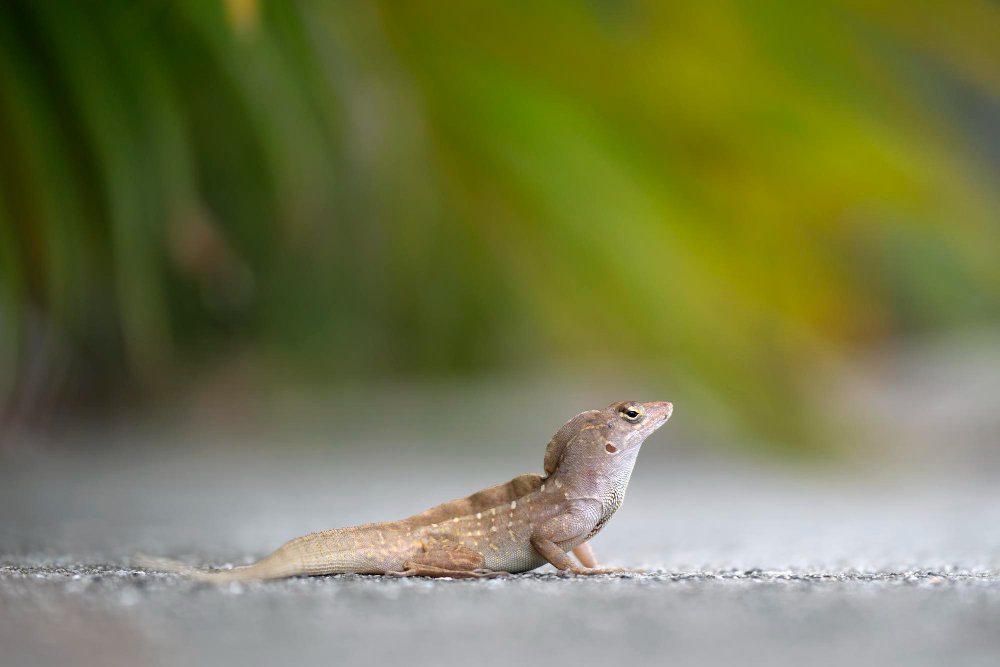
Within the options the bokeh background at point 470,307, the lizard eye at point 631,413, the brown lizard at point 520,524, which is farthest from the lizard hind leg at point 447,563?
the lizard eye at point 631,413

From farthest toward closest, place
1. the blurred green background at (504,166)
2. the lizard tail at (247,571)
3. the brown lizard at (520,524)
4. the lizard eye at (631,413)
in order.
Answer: the blurred green background at (504,166), the lizard eye at (631,413), the brown lizard at (520,524), the lizard tail at (247,571)

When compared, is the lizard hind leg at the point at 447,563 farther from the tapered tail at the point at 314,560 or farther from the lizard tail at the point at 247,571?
the lizard tail at the point at 247,571

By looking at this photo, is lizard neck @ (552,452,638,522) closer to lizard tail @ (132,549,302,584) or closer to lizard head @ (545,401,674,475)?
lizard head @ (545,401,674,475)

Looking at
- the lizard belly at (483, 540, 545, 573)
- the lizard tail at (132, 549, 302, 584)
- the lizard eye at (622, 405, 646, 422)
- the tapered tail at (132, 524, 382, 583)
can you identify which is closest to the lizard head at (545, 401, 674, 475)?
the lizard eye at (622, 405, 646, 422)

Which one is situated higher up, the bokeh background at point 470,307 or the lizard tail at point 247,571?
the bokeh background at point 470,307

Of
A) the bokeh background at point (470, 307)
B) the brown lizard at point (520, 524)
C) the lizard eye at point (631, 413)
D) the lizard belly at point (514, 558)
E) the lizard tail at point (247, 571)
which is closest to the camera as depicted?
the bokeh background at point (470, 307)

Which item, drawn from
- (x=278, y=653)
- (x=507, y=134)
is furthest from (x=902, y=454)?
(x=278, y=653)

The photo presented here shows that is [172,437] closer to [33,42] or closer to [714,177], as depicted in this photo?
[714,177]

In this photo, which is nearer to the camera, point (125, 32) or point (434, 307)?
point (125, 32)

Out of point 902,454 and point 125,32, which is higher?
point 902,454
